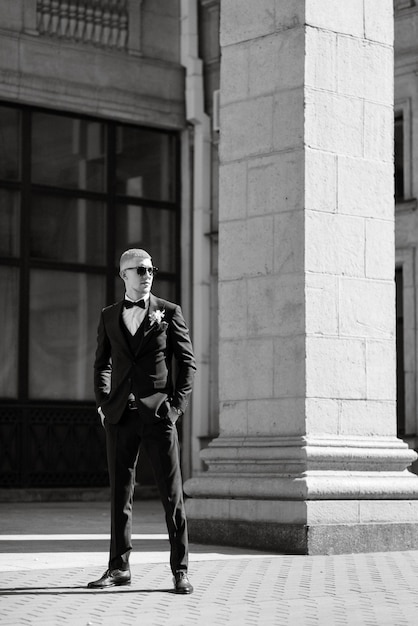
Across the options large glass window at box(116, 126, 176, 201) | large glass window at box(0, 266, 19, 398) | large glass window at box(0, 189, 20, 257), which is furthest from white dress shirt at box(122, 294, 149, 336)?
large glass window at box(116, 126, 176, 201)

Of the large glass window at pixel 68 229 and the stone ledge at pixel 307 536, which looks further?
the large glass window at pixel 68 229

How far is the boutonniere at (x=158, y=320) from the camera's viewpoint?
973 cm

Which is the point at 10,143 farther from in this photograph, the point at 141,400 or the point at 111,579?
the point at 111,579

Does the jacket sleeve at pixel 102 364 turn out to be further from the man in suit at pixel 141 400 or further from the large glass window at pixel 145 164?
the large glass window at pixel 145 164

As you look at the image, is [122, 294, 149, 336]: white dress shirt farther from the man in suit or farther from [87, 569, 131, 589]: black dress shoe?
[87, 569, 131, 589]: black dress shoe

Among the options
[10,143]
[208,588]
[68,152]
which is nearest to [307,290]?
[208,588]

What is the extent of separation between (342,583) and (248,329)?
3.68m

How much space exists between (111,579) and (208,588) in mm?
639

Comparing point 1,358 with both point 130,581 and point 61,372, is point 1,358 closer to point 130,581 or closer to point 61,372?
point 61,372

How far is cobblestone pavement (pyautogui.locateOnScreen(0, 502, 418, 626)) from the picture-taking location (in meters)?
8.40

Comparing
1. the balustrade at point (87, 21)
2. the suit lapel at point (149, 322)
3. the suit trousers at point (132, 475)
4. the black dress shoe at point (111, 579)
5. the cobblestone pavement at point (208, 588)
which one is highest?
the balustrade at point (87, 21)

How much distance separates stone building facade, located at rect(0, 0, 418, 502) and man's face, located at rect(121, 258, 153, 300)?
41.9ft

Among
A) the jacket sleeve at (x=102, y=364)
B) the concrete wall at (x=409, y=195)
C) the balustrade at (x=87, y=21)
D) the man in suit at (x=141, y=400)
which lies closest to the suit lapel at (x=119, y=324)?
the man in suit at (x=141, y=400)

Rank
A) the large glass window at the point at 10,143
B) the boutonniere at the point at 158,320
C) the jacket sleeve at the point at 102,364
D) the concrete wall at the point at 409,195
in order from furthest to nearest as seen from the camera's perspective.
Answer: the large glass window at the point at 10,143 < the concrete wall at the point at 409,195 < the jacket sleeve at the point at 102,364 < the boutonniere at the point at 158,320
